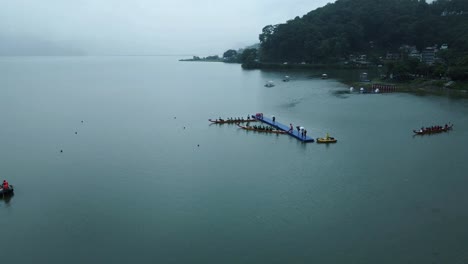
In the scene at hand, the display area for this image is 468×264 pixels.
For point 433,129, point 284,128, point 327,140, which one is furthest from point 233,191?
point 433,129

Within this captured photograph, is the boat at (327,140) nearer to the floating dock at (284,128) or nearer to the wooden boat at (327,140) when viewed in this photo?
the wooden boat at (327,140)

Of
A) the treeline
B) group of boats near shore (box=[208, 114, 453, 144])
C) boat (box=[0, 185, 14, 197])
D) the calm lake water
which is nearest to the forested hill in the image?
the treeline

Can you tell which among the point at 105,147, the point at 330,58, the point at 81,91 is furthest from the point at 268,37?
the point at 105,147

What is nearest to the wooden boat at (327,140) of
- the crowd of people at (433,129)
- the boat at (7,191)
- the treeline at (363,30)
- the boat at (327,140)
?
the boat at (327,140)

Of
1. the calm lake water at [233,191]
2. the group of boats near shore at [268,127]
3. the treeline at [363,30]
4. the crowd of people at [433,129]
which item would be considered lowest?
the calm lake water at [233,191]

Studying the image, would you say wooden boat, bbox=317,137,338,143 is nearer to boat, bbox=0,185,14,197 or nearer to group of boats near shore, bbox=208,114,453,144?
group of boats near shore, bbox=208,114,453,144

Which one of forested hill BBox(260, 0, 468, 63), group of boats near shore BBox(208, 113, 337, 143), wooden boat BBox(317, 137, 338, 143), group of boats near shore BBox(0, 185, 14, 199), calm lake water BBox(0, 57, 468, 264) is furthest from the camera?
forested hill BBox(260, 0, 468, 63)
